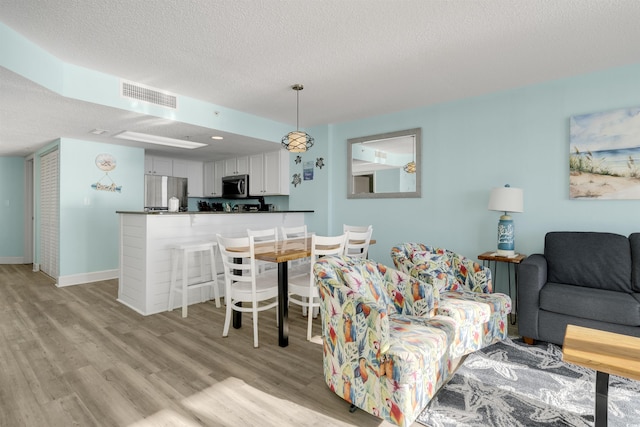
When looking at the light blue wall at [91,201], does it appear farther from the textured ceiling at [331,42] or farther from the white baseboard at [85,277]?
the textured ceiling at [331,42]

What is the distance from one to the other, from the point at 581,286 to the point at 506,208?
886mm

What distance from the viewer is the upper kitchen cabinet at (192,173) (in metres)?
6.70

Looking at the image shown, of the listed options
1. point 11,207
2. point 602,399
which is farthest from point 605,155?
point 11,207

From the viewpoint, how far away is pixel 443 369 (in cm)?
196

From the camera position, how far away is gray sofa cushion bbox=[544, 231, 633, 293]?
2.77 meters

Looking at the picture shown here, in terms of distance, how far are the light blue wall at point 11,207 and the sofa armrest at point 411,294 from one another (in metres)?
7.73

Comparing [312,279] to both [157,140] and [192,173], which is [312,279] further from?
[192,173]

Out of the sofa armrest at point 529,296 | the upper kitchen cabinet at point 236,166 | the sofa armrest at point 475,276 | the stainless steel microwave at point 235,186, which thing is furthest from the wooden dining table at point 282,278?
the upper kitchen cabinet at point 236,166

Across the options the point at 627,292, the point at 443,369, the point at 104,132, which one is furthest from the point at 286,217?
the point at 627,292

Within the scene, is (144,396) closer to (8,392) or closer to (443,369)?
(8,392)

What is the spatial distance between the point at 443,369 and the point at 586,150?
2.63m

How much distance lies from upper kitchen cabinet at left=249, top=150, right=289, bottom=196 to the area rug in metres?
3.97

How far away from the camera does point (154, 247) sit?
3586mm

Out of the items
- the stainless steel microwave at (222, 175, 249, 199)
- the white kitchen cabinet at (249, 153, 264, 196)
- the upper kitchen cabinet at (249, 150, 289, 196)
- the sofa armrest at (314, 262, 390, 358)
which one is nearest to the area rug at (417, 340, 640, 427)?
the sofa armrest at (314, 262, 390, 358)
